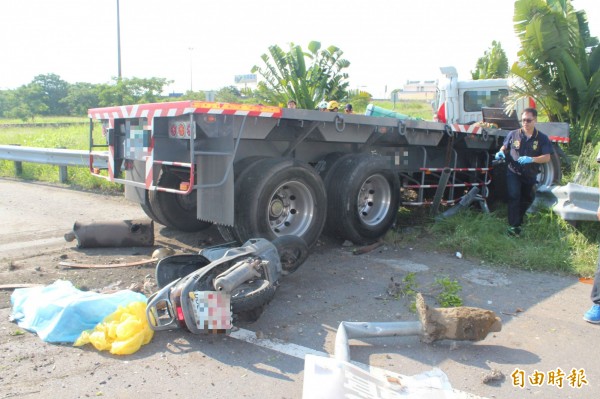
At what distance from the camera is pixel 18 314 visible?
4344mm

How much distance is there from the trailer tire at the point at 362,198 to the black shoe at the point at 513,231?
1.49m

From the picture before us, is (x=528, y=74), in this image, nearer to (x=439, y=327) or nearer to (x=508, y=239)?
(x=508, y=239)

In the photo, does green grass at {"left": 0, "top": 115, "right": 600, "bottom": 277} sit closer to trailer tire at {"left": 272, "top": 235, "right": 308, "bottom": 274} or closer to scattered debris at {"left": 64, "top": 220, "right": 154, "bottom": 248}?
trailer tire at {"left": 272, "top": 235, "right": 308, "bottom": 274}

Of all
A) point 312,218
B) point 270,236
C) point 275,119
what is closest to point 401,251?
point 312,218

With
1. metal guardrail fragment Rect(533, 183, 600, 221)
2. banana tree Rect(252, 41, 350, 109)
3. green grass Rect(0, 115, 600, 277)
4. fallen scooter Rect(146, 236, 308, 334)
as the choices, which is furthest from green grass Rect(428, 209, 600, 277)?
banana tree Rect(252, 41, 350, 109)

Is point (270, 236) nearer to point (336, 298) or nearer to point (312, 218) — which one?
point (312, 218)

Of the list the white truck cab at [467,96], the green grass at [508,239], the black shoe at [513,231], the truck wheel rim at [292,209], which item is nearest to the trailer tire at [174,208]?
the truck wheel rim at [292,209]

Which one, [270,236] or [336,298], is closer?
[336,298]

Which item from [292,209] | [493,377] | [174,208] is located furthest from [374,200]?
[493,377]

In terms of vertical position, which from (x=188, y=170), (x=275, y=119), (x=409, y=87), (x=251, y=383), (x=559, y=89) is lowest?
(x=251, y=383)

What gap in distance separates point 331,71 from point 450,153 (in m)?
11.7

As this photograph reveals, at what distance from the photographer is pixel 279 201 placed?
6.07m

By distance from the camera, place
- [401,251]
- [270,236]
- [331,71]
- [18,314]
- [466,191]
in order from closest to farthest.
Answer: [18,314], [270,236], [401,251], [466,191], [331,71]

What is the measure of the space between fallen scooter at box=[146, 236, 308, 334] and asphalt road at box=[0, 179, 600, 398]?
17 cm
